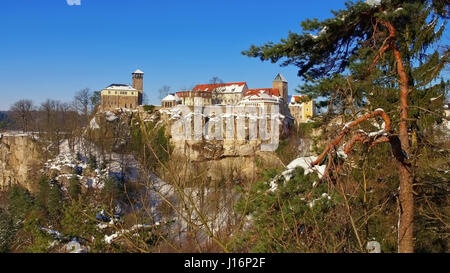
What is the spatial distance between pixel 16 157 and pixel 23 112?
7.54m

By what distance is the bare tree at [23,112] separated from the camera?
42.0 metres

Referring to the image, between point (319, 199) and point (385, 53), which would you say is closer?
point (319, 199)

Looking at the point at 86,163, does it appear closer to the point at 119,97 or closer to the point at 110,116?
the point at 110,116

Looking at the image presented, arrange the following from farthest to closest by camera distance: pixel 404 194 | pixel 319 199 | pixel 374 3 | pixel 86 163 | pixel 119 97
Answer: pixel 119 97, pixel 86 163, pixel 374 3, pixel 404 194, pixel 319 199

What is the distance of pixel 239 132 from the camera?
33.7 meters

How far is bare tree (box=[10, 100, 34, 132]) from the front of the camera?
138 ft

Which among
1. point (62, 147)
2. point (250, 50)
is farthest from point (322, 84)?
point (62, 147)

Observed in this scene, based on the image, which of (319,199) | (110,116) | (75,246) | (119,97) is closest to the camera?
(319,199)

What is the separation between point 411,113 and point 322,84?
2.52 m

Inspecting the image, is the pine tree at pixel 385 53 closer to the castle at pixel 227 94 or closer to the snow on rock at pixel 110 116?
the snow on rock at pixel 110 116

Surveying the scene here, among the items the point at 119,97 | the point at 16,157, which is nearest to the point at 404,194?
the point at 16,157

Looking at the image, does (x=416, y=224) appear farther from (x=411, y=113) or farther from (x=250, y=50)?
(x=250, y=50)

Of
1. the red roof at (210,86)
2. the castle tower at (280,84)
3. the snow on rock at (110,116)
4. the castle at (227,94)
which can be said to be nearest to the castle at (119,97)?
the castle at (227,94)

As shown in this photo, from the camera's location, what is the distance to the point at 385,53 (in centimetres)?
547
